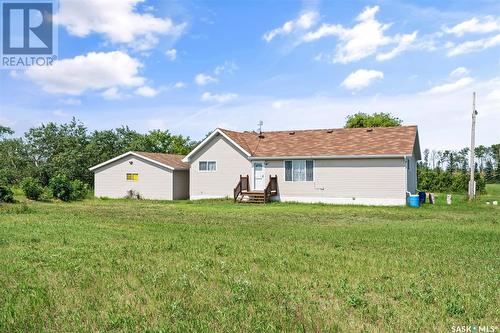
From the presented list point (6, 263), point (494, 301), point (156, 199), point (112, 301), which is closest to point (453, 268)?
point (494, 301)

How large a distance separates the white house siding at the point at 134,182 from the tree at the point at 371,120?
26.1 m

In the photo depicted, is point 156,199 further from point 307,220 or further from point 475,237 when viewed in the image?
point 475,237

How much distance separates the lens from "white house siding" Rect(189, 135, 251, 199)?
2748 centimetres

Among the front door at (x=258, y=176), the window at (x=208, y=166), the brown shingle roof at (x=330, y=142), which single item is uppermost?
the brown shingle roof at (x=330, y=142)

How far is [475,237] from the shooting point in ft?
35.8

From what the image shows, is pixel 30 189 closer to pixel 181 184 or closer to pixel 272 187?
pixel 181 184

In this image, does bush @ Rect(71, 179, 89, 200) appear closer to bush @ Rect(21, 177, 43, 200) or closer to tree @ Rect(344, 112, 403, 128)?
bush @ Rect(21, 177, 43, 200)

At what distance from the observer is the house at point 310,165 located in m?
23.9

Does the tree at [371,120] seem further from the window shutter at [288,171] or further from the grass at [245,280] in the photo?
the grass at [245,280]

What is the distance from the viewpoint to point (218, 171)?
28.0 m

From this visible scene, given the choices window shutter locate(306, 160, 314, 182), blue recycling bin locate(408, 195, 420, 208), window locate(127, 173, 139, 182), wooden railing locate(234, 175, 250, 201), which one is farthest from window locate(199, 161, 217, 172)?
blue recycling bin locate(408, 195, 420, 208)

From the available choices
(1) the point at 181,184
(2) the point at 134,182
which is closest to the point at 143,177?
(2) the point at 134,182

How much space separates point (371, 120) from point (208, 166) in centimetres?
2503

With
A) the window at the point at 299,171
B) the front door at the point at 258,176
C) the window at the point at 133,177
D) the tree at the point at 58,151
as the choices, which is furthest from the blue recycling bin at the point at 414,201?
the tree at the point at 58,151
